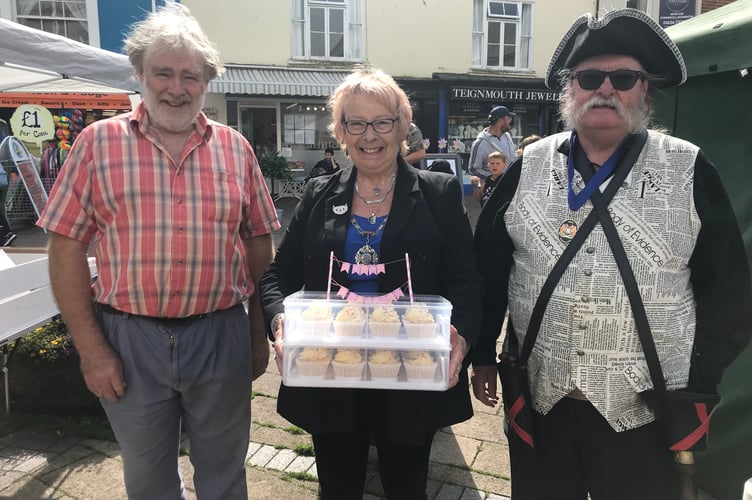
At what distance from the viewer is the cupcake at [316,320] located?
65.5 inches

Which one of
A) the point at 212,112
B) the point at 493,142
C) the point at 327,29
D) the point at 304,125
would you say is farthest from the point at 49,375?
the point at 327,29

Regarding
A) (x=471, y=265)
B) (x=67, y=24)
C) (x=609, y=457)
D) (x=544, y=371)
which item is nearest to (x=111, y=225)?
(x=471, y=265)

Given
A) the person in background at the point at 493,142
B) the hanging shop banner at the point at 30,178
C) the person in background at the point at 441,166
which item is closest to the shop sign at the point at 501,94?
the person in background at the point at 493,142

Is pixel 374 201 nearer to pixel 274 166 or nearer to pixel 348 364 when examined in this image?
pixel 348 364

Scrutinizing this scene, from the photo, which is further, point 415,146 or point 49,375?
point 415,146

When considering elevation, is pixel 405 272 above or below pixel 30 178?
below

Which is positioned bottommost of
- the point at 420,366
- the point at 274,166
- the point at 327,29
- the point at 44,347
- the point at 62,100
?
the point at 44,347

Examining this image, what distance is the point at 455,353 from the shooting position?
5.73 ft

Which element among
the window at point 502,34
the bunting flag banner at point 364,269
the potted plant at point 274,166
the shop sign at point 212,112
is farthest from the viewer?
the window at point 502,34

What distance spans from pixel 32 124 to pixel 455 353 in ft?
40.8

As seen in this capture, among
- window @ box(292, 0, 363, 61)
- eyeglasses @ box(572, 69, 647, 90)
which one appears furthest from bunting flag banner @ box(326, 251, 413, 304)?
window @ box(292, 0, 363, 61)

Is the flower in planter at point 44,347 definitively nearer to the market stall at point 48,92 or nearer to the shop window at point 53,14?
the market stall at point 48,92

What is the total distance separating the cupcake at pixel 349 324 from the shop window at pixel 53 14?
14092 millimetres

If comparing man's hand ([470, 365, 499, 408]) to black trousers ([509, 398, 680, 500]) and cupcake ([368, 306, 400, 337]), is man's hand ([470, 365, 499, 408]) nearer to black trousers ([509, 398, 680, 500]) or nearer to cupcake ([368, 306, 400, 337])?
black trousers ([509, 398, 680, 500])
